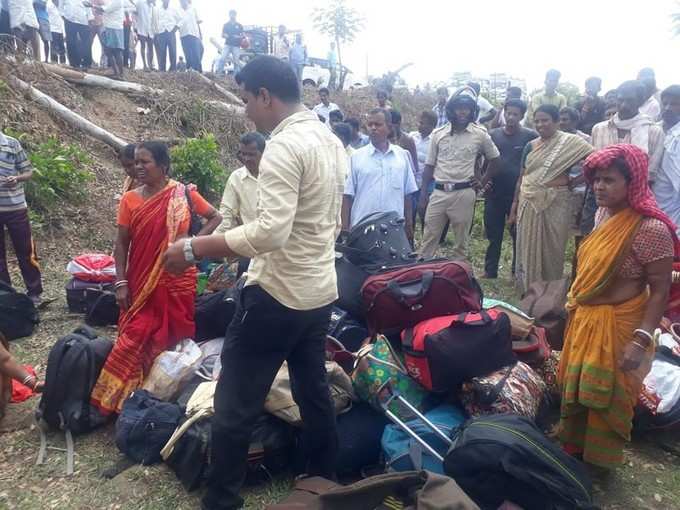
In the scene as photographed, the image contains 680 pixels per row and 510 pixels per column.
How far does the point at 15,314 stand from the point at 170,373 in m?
1.93

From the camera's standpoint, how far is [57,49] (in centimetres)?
1123

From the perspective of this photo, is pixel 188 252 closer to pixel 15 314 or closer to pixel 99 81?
pixel 15 314

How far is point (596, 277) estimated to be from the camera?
269cm

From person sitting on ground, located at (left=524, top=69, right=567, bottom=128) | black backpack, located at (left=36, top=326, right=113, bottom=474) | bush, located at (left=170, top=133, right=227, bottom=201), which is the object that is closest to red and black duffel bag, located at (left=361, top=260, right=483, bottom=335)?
black backpack, located at (left=36, top=326, right=113, bottom=474)

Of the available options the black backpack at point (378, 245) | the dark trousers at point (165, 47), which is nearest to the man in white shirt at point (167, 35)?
the dark trousers at point (165, 47)

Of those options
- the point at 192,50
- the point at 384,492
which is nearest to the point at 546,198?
the point at 384,492

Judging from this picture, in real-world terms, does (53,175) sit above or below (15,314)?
above

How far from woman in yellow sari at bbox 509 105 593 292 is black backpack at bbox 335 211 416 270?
1452 millimetres

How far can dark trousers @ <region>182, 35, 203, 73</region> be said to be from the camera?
12.7m

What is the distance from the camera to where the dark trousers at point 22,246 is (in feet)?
16.2

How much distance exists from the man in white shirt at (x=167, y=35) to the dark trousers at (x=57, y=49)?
6.57ft

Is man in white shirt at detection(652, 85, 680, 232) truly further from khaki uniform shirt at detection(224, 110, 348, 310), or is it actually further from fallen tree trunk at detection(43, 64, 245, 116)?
fallen tree trunk at detection(43, 64, 245, 116)

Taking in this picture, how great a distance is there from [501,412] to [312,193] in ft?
5.08

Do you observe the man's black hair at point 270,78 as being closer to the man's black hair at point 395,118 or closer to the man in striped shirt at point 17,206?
the man in striped shirt at point 17,206
